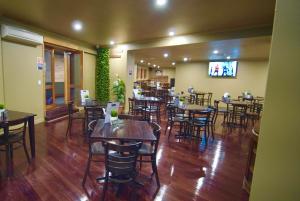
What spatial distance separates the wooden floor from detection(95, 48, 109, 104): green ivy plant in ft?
11.3

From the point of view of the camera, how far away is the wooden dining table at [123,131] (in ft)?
6.97

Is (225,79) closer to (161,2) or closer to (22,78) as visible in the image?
(161,2)

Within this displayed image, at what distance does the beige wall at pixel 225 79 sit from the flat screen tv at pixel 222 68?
240 millimetres

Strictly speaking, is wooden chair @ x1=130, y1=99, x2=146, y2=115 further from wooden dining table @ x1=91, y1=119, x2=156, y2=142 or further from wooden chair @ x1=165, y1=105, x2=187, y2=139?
wooden dining table @ x1=91, y1=119, x2=156, y2=142

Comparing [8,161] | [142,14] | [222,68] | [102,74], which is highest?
[142,14]

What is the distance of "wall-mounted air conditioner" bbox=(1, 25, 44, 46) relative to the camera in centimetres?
396

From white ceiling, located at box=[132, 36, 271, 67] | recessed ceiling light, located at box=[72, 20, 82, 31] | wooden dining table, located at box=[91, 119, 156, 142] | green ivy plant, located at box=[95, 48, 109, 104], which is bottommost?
wooden dining table, located at box=[91, 119, 156, 142]

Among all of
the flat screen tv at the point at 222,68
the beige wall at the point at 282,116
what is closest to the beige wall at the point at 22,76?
the beige wall at the point at 282,116

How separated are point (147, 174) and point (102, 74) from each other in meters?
5.45

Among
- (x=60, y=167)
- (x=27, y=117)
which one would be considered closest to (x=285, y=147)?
(x=60, y=167)

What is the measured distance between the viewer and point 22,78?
459 cm

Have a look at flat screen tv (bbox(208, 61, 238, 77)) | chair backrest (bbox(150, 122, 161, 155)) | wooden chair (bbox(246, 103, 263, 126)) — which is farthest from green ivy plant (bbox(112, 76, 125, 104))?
flat screen tv (bbox(208, 61, 238, 77))

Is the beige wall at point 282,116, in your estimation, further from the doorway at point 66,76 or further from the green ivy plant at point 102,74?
the green ivy plant at point 102,74

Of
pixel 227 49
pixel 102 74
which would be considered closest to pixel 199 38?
pixel 227 49
